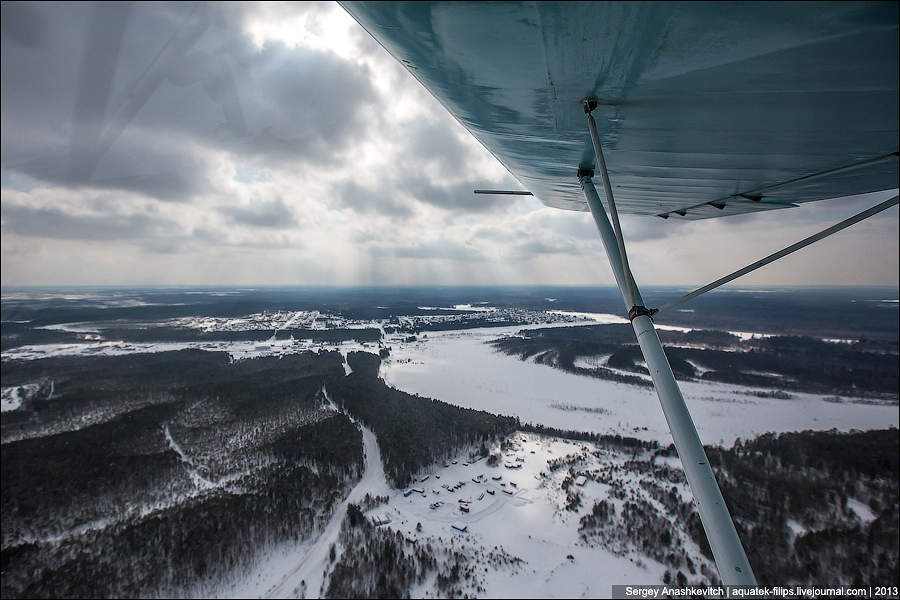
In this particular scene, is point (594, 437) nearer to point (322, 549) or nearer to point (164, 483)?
point (322, 549)

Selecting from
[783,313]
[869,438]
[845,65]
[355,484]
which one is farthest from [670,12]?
[783,313]

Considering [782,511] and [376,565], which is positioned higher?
[376,565]

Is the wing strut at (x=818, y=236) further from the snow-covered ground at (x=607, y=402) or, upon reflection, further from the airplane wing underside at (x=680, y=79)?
the snow-covered ground at (x=607, y=402)

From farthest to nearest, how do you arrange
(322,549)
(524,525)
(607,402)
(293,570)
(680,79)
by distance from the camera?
1. (607,402)
2. (524,525)
3. (322,549)
4. (293,570)
5. (680,79)

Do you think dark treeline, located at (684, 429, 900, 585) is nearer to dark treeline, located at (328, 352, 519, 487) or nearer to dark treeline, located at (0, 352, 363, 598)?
dark treeline, located at (328, 352, 519, 487)

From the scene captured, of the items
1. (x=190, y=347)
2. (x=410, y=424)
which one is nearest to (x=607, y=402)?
(x=410, y=424)
